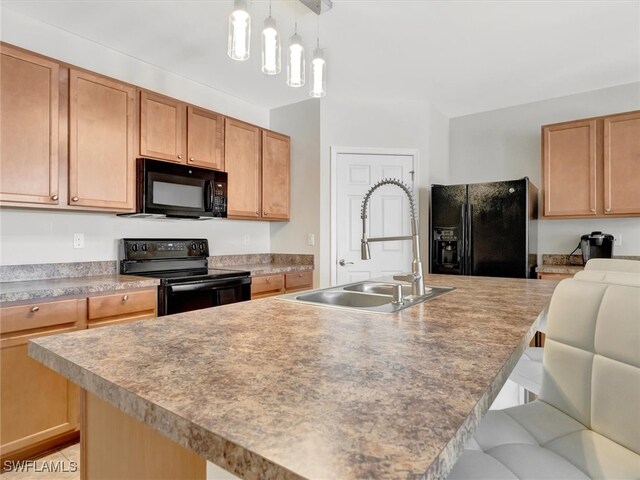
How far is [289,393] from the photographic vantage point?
58cm

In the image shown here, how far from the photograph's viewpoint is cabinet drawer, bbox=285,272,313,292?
349cm

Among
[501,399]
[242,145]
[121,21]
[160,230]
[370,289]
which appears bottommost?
[501,399]

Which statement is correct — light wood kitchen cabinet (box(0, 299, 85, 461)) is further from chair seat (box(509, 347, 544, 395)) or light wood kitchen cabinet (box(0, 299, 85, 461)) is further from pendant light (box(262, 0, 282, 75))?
chair seat (box(509, 347, 544, 395))

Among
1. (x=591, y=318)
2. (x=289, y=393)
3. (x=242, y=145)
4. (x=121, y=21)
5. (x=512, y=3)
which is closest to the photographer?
(x=289, y=393)

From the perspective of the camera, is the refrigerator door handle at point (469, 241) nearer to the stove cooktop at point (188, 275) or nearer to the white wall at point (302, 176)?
the white wall at point (302, 176)

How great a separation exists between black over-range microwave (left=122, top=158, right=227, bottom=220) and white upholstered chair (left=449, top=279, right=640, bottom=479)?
97.8 inches

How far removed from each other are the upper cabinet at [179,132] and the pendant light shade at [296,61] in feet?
4.35

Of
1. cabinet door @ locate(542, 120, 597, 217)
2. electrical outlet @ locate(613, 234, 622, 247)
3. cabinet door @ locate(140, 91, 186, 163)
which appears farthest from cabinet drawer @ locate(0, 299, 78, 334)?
electrical outlet @ locate(613, 234, 622, 247)

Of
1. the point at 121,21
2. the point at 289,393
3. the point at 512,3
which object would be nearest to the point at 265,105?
the point at 121,21

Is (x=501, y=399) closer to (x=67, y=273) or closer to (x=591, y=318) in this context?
(x=591, y=318)

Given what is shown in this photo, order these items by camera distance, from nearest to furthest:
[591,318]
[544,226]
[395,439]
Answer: [395,439]
[591,318]
[544,226]

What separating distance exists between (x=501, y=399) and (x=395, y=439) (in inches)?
54.2

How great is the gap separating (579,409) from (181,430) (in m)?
1.00

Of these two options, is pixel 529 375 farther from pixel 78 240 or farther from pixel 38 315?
pixel 78 240
